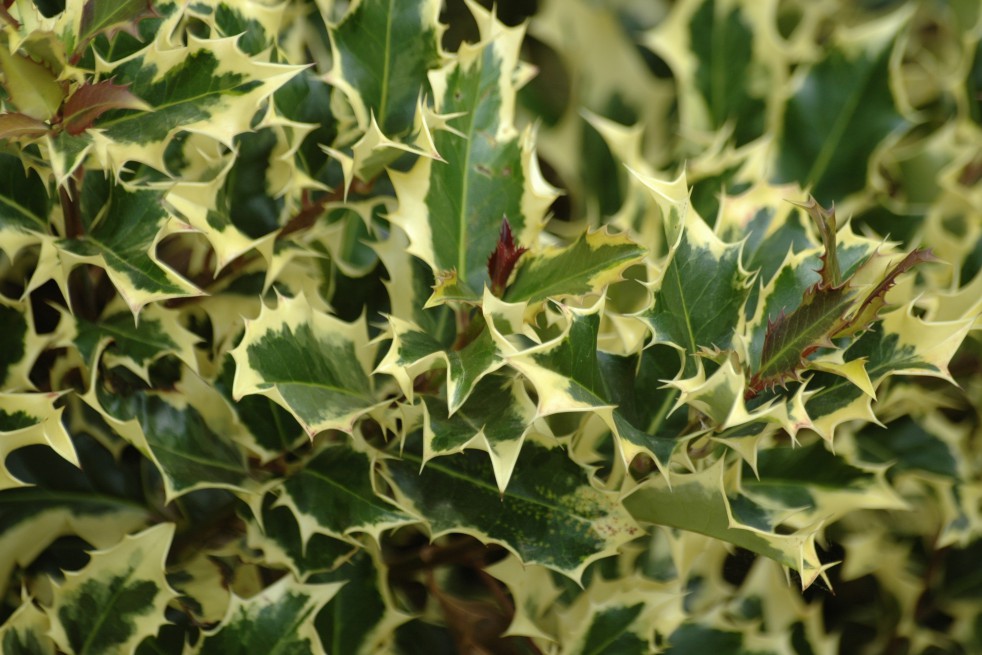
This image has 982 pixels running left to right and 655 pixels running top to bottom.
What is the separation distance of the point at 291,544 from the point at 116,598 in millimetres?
105

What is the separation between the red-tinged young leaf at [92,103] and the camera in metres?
0.52

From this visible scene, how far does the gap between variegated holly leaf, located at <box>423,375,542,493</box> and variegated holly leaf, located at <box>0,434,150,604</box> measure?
9.3 inches

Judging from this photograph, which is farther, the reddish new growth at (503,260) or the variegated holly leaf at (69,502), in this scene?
the variegated holly leaf at (69,502)

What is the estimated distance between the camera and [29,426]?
1.87 ft

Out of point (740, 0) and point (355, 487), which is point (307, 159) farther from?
point (740, 0)

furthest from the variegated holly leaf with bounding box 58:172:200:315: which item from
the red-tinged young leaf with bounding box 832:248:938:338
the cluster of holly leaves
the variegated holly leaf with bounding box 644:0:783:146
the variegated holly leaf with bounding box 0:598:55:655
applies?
the variegated holly leaf with bounding box 644:0:783:146

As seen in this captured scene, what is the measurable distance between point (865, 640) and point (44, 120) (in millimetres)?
812

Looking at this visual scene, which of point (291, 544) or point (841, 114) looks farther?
point (841, 114)

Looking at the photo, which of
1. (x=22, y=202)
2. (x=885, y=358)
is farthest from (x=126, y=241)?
(x=885, y=358)

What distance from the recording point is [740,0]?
932 mm

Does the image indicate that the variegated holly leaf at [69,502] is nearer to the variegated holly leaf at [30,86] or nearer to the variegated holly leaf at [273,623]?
the variegated holly leaf at [273,623]

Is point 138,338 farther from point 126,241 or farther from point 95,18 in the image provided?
point 95,18

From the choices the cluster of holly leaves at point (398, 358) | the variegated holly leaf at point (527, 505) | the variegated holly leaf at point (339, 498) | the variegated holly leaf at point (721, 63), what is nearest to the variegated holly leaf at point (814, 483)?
the cluster of holly leaves at point (398, 358)

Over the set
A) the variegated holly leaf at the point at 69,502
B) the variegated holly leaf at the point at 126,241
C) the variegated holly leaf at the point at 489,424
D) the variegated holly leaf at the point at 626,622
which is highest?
the variegated holly leaf at the point at 126,241
